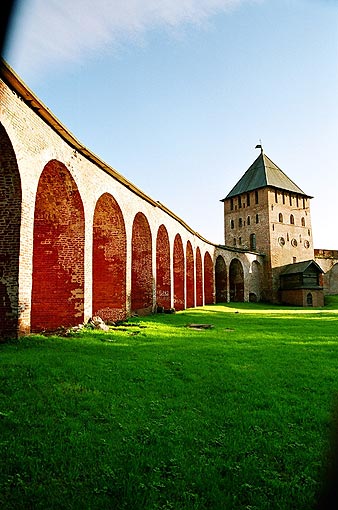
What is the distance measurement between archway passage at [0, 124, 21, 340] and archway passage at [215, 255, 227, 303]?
28716 millimetres

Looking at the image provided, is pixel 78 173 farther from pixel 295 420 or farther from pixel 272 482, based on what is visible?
pixel 272 482

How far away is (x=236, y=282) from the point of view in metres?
38.0

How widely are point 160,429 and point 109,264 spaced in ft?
34.1

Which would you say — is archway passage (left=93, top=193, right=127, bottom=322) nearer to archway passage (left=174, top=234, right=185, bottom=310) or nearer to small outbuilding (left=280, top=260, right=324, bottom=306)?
archway passage (left=174, top=234, right=185, bottom=310)

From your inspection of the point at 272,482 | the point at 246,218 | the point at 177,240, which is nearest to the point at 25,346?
the point at 272,482

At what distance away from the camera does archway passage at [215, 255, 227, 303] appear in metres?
36.0

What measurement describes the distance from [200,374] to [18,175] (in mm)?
5387

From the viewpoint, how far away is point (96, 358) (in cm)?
708

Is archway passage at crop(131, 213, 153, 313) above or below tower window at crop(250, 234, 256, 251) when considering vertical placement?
below

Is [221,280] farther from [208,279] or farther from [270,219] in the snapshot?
[270,219]

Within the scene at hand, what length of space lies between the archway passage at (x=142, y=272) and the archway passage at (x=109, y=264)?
3307 mm

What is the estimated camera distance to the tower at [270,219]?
40656mm

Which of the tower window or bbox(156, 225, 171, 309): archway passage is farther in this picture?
the tower window

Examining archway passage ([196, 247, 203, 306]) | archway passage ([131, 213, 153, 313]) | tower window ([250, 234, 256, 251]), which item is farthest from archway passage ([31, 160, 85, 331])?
tower window ([250, 234, 256, 251])
